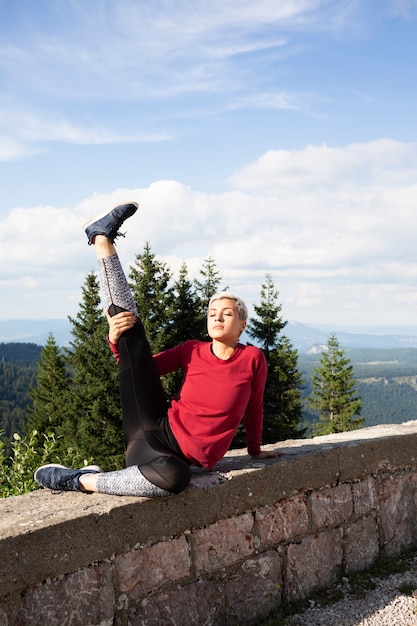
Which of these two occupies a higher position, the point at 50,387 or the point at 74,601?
the point at 50,387

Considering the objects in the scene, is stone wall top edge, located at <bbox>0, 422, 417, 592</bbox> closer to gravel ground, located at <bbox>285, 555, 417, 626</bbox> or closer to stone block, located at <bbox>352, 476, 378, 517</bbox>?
stone block, located at <bbox>352, 476, 378, 517</bbox>

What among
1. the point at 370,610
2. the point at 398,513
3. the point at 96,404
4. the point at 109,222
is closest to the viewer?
the point at 109,222

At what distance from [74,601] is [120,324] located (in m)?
1.26

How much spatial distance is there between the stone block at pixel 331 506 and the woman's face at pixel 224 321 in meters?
1.05

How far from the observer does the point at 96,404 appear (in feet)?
104

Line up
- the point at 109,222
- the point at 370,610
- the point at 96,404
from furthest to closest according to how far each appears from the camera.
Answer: the point at 96,404
the point at 370,610
the point at 109,222

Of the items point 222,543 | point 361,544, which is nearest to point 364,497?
point 361,544

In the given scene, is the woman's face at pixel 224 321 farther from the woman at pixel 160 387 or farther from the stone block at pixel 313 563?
the stone block at pixel 313 563

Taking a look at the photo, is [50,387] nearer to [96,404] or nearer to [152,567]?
[96,404]

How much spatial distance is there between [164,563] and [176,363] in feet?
3.32

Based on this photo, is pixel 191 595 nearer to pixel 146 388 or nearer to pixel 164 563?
pixel 164 563

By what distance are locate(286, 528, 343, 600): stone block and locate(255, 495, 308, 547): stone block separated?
0.29 ft

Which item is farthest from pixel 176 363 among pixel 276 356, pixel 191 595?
pixel 276 356

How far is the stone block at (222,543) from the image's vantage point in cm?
298
